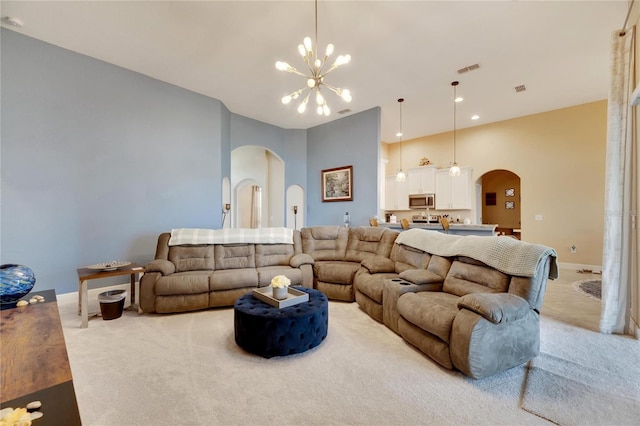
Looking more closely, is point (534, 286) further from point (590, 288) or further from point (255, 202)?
point (255, 202)

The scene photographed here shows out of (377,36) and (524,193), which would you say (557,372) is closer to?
(377,36)

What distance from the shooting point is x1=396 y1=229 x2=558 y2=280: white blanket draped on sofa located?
216 centimetres

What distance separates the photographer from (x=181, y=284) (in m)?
3.19

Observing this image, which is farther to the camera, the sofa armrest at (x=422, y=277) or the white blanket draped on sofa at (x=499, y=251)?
the sofa armrest at (x=422, y=277)

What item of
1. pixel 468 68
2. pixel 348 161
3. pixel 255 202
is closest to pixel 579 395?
pixel 468 68

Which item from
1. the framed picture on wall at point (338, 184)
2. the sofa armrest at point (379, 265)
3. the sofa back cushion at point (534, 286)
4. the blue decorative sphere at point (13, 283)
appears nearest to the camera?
the blue decorative sphere at point (13, 283)

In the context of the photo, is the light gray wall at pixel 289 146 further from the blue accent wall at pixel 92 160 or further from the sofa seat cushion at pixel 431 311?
the sofa seat cushion at pixel 431 311

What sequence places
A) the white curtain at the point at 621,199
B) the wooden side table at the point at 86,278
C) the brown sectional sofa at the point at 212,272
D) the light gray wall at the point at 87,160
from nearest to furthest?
the white curtain at the point at 621,199, the wooden side table at the point at 86,278, the brown sectional sofa at the point at 212,272, the light gray wall at the point at 87,160

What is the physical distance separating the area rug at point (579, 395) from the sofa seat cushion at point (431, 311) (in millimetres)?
620

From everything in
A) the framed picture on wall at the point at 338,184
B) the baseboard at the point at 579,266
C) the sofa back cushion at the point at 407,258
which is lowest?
the baseboard at the point at 579,266

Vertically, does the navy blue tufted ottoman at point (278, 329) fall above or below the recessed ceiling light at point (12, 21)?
Answer: below

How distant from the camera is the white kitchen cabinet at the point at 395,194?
8047 mm

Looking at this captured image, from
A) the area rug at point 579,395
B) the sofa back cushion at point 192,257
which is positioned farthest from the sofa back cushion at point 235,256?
the area rug at point 579,395

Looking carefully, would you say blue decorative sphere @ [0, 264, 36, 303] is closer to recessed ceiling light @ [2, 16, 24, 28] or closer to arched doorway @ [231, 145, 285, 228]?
recessed ceiling light @ [2, 16, 24, 28]
